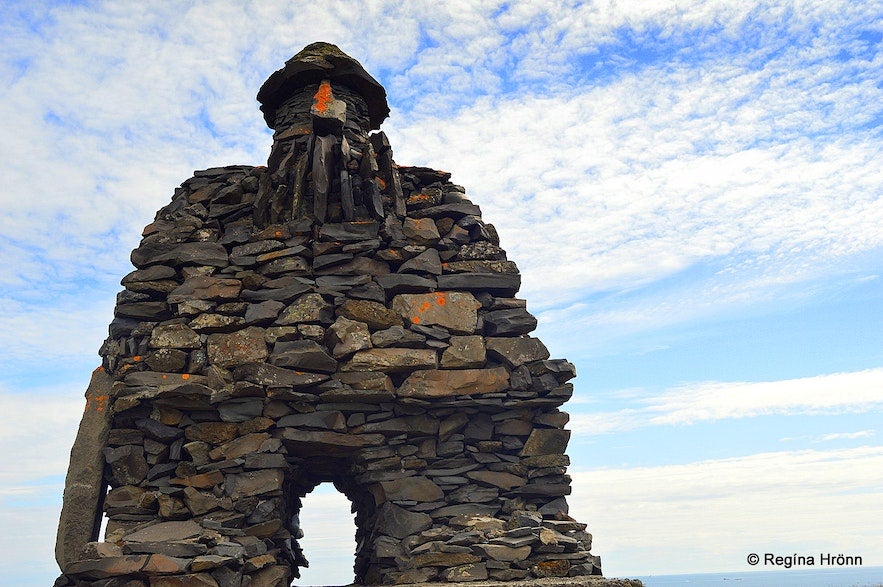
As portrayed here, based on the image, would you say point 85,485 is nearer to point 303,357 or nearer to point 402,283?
point 303,357

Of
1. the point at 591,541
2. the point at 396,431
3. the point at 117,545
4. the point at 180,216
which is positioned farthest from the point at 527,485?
the point at 180,216

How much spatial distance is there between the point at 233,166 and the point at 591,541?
732cm

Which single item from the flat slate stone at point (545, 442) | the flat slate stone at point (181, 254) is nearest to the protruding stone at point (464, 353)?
the flat slate stone at point (545, 442)

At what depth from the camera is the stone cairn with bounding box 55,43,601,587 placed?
31.8 feet

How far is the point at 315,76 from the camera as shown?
1177cm

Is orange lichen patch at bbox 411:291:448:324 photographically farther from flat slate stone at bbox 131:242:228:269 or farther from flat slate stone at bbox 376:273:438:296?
flat slate stone at bbox 131:242:228:269

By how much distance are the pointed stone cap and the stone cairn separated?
0.24ft

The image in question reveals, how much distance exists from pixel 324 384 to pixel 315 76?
15.6 ft

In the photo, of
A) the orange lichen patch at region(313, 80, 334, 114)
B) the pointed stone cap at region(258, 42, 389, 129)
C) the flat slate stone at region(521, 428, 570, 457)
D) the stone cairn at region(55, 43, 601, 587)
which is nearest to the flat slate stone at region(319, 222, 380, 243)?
the stone cairn at region(55, 43, 601, 587)

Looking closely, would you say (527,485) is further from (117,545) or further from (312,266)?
(117,545)

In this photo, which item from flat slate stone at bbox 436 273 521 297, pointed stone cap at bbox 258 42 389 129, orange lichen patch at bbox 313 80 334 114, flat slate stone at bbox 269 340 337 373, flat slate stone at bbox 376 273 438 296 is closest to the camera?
flat slate stone at bbox 269 340 337 373

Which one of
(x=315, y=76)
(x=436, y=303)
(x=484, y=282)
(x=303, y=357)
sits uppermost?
(x=315, y=76)

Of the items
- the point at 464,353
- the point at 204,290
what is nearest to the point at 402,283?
the point at 464,353

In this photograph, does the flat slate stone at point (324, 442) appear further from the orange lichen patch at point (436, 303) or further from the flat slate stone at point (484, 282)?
the flat slate stone at point (484, 282)
